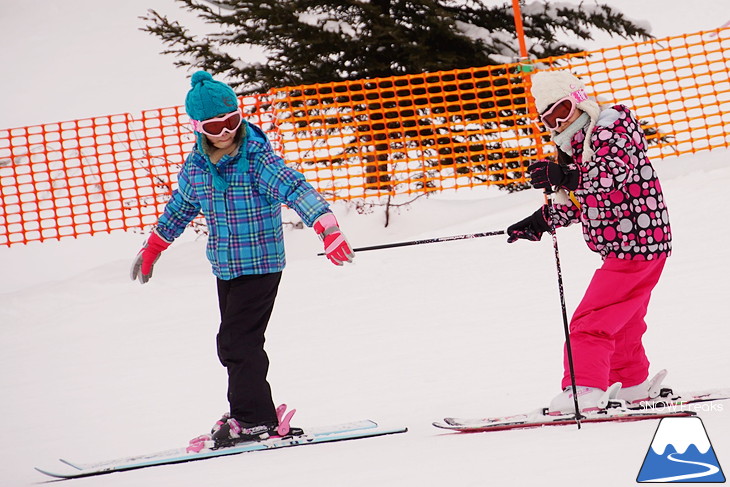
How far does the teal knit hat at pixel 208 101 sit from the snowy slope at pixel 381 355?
4.74 ft

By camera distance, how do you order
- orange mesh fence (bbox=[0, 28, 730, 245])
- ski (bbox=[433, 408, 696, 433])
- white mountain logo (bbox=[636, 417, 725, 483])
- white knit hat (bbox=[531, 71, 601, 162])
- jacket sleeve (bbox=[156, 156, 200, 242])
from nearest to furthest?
white mountain logo (bbox=[636, 417, 725, 483]) < ski (bbox=[433, 408, 696, 433]) < white knit hat (bbox=[531, 71, 601, 162]) < jacket sleeve (bbox=[156, 156, 200, 242]) < orange mesh fence (bbox=[0, 28, 730, 245])

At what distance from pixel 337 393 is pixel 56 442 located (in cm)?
151

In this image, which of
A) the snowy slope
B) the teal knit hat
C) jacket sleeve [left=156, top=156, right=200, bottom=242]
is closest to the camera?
the snowy slope

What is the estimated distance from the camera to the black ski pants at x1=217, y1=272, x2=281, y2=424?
3.80 m

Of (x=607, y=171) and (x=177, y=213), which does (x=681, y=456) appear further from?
(x=177, y=213)

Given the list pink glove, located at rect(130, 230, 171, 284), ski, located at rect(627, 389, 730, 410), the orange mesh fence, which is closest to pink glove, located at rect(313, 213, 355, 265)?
pink glove, located at rect(130, 230, 171, 284)

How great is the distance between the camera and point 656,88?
2538 centimetres

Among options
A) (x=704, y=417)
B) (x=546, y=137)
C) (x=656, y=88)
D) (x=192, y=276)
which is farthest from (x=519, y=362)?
(x=656, y=88)

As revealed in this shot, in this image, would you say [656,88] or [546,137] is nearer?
[546,137]

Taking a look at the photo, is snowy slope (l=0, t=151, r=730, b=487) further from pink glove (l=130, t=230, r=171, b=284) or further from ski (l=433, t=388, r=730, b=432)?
pink glove (l=130, t=230, r=171, b=284)

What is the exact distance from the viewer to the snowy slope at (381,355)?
10.5 ft

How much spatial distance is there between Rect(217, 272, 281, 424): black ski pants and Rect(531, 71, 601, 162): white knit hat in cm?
137

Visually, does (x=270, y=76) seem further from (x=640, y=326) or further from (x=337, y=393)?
(x=640, y=326)

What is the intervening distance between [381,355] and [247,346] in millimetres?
1943
